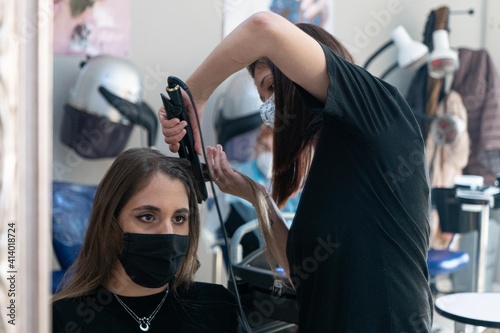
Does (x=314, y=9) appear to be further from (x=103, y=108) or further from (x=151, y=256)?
(x=151, y=256)

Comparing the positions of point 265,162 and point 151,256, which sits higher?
point 265,162

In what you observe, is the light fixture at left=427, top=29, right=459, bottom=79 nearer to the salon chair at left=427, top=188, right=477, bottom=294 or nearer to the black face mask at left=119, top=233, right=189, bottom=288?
the salon chair at left=427, top=188, right=477, bottom=294

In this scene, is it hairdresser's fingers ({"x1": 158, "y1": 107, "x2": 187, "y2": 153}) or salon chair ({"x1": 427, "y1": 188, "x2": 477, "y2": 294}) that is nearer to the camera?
hairdresser's fingers ({"x1": 158, "y1": 107, "x2": 187, "y2": 153})

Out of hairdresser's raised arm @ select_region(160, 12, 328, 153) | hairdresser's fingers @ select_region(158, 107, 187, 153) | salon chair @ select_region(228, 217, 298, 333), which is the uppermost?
hairdresser's raised arm @ select_region(160, 12, 328, 153)

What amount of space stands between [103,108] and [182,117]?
1732 mm

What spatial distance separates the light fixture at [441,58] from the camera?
12.7ft

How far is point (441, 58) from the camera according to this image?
12.7ft

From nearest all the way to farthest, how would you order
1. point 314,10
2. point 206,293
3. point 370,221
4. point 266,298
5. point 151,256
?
point 370,221, point 151,256, point 206,293, point 266,298, point 314,10

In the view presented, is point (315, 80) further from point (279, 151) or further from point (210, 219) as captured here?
point (210, 219)

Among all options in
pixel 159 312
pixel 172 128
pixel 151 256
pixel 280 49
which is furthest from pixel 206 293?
pixel 280 49

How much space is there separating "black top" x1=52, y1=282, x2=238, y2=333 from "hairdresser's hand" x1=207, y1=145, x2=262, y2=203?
Result: 27 centimetres

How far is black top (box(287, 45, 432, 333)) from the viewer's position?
3.68 ft

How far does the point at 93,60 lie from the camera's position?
301 centimetres

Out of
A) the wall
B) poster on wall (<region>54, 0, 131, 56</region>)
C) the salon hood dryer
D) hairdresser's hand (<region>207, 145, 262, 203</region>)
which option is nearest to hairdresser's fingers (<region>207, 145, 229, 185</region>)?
hairdresser's hand (<region>207, 145, 262, 203</region>)
